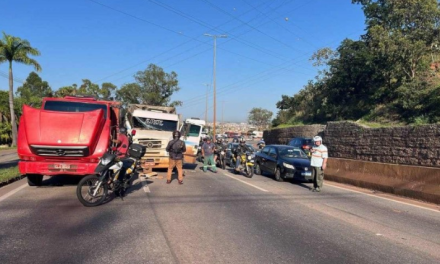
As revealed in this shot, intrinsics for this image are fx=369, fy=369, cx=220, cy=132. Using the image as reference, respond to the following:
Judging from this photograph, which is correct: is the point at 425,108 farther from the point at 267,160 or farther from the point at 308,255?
the point at 308,255

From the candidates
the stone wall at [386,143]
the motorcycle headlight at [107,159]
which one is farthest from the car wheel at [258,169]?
the motorcycle headlight at [107,159]

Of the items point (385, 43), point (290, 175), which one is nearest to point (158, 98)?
point (385, 43)

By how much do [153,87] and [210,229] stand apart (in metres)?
58.5

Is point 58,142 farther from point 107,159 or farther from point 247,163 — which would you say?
point 247,163

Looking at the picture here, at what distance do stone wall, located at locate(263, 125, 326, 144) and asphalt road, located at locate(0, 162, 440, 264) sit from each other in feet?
53.7

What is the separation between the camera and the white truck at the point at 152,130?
14758 millimetres

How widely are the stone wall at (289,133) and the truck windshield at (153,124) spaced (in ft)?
39.3

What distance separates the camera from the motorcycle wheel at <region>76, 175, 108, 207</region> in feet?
25.1

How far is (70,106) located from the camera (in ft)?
36.1

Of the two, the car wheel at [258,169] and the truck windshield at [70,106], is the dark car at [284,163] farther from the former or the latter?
the truck windshield at [70,106]

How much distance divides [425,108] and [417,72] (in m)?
4.37

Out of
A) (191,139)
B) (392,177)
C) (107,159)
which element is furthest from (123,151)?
(191,139)

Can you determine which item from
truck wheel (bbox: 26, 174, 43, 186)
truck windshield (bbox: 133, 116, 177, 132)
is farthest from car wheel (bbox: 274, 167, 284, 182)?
truck wheel (bbox: 26, 174, 43, 186)

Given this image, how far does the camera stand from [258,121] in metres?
119
